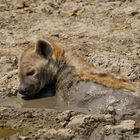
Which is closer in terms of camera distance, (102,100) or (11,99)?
(102,100)

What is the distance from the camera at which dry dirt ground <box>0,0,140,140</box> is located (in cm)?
900

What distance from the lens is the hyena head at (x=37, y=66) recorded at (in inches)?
414

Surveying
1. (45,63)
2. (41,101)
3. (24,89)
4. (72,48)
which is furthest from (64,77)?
(72,48)

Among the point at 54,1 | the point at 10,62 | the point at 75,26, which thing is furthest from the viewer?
the point at 54,1

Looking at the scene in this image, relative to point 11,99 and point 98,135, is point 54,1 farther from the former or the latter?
point 98,135

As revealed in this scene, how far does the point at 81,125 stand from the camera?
9.02 metres

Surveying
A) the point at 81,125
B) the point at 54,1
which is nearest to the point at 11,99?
the point at 81,125

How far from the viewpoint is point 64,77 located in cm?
1056

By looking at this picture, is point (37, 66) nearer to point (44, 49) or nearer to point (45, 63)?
point (45, 63)

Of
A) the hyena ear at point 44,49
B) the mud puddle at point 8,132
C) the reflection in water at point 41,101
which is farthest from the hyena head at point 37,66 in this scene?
Result: the mud puddle at point 8,132

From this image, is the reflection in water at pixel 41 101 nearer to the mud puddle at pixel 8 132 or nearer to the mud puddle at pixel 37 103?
the mud puddle at pixel 37 103

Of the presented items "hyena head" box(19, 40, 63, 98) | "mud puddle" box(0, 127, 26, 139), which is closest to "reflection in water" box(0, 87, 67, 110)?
"hyena head" box(19, 40, 63, 98)

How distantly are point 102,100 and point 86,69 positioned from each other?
1.96 feet

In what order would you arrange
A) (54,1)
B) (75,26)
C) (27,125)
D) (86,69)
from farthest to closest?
(54,1) → (75,26) → (86,69) → (27,125)
